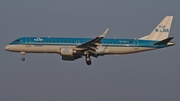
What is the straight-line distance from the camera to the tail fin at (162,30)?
2611 inches

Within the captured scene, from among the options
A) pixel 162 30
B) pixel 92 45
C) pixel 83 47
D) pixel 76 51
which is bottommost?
pixel 76 51

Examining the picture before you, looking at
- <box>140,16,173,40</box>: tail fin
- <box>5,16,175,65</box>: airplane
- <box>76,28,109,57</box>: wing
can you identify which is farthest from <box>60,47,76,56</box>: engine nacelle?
<box>140,16,173,40</box>: tail fin

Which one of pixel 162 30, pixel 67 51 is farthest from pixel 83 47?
pixel 162 30

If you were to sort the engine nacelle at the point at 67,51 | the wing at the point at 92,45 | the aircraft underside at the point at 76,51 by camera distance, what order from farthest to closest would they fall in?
the aircraft underside at the point at 76,51 → the engine nacelle at the point at 67,51 → the wing at the point at 92,45

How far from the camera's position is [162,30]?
220 ft

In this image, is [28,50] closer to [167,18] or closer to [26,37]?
[26,37]

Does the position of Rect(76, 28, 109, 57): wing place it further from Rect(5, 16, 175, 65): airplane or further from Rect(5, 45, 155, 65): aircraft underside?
Rect(5, 45, 155, 65): aircraft underside

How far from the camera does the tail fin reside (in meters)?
66.3

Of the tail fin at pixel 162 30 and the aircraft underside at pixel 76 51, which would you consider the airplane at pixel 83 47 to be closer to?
the aircraft underside at pixel 76 51

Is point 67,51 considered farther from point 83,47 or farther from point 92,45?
point 92,45

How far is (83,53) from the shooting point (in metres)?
63.5

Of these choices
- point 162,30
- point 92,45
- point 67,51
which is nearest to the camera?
point 92,45

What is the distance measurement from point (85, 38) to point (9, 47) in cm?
1099

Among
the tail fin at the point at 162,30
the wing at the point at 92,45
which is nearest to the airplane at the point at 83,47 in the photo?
the wing at the point at 92,45
